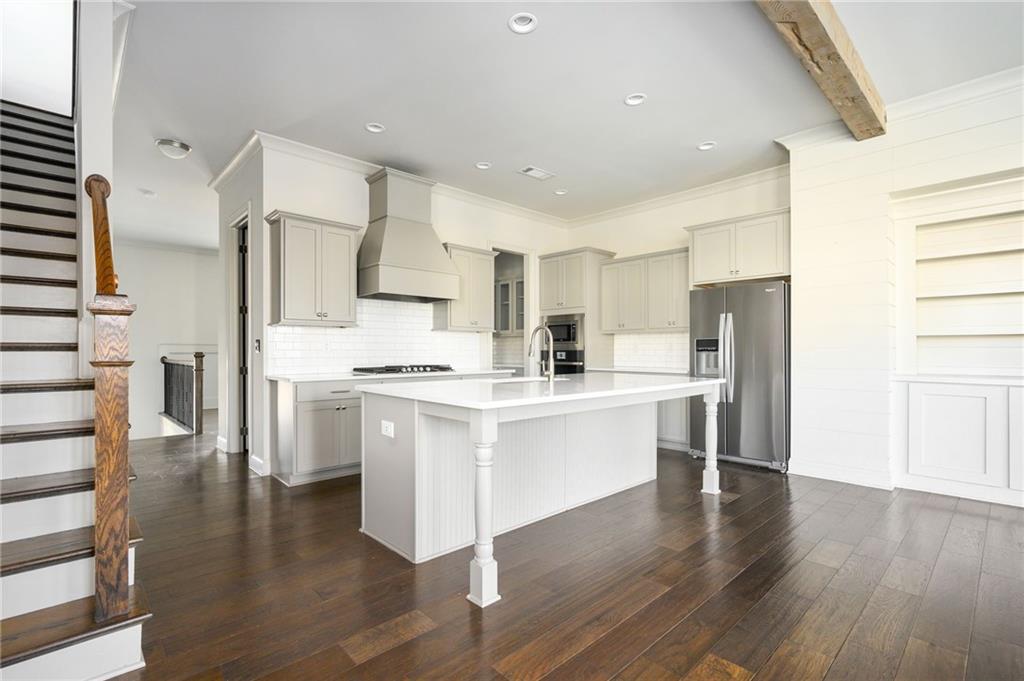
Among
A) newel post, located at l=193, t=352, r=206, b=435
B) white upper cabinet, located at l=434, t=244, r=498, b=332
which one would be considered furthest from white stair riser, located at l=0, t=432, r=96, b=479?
newel post, located at l=193, t=352, r=206, b=435

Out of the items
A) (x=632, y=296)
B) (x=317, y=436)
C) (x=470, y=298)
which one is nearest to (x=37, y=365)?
(x=317, y=436)

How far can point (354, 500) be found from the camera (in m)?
3.70

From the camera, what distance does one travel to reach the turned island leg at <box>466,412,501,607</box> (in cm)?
221

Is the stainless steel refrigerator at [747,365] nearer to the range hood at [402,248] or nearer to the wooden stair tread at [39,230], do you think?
the range hood at [402,248]

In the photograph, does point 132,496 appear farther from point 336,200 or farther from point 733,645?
point 733,645

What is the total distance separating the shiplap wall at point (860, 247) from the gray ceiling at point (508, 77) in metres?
0.31

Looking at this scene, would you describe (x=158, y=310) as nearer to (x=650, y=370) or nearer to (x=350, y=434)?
(x=350, y=434)

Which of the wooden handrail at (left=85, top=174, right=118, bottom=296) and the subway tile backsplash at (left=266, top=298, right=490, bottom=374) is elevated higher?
the wooden handrail at (left=85, top=174, right=118, bottom=296)

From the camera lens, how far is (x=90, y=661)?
1671 millimetres

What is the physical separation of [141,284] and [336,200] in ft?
20.7

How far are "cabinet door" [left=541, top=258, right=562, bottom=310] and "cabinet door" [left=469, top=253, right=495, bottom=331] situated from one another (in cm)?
101

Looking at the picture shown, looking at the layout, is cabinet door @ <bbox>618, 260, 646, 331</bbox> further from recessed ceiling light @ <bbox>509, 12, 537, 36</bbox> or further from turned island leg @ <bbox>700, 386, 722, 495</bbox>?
recessed ceiling light @ <bbox>509, 12, 537, 36</bbox>

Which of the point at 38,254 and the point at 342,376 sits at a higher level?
the point at 38,254

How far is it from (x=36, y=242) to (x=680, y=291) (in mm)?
5538
